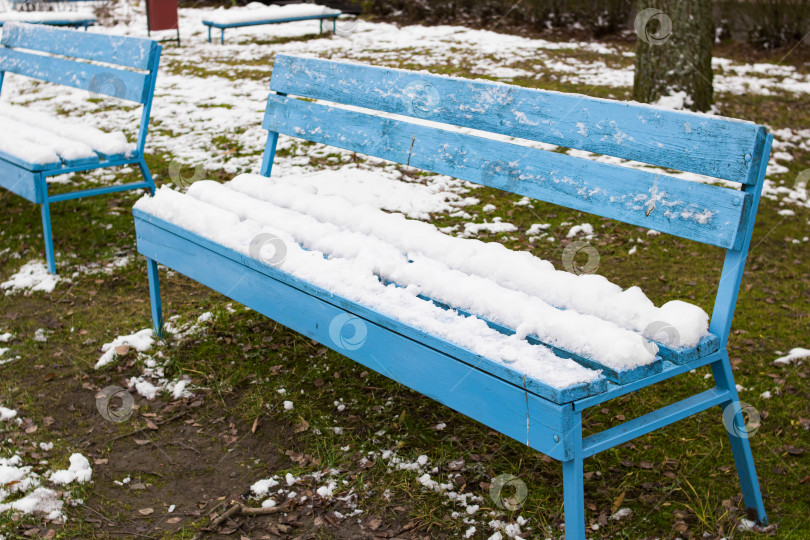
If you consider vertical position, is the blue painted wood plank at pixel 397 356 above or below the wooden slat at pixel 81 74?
below

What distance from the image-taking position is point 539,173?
2.82 meters

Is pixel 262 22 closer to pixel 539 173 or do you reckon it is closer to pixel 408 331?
pixel 539 173

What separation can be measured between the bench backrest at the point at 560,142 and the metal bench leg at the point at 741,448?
0.14 meters

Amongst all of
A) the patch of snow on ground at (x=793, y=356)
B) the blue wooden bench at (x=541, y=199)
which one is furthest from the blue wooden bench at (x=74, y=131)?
the patch of snow on ground at (x=793, y=356)

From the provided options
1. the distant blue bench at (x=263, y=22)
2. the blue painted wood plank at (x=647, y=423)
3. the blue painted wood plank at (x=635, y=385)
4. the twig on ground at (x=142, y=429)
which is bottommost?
the twig on ground at (x=142, y=429)

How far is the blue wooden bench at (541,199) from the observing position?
2092mm

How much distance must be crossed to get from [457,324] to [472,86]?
1.10 m

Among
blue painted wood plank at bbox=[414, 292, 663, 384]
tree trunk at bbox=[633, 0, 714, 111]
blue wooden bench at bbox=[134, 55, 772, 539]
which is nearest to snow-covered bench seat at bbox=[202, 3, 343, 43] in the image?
tree trunk at bbox=[633, 0, 714, 111]

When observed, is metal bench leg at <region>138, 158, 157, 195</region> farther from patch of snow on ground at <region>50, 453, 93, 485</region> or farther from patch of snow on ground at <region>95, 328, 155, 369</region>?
patch of snow on ground at <region>50, 453, 93, 485</region>

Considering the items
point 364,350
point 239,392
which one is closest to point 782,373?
point 364,350

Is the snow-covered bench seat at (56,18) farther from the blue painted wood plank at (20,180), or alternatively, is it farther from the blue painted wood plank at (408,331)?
the blue painted wood plank at (408,331)

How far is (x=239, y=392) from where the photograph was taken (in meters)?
3.33

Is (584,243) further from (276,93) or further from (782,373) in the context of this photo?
(276,93)

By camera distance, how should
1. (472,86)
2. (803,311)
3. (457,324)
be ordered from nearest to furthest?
(457,324) → (472,86) → (803,311)
